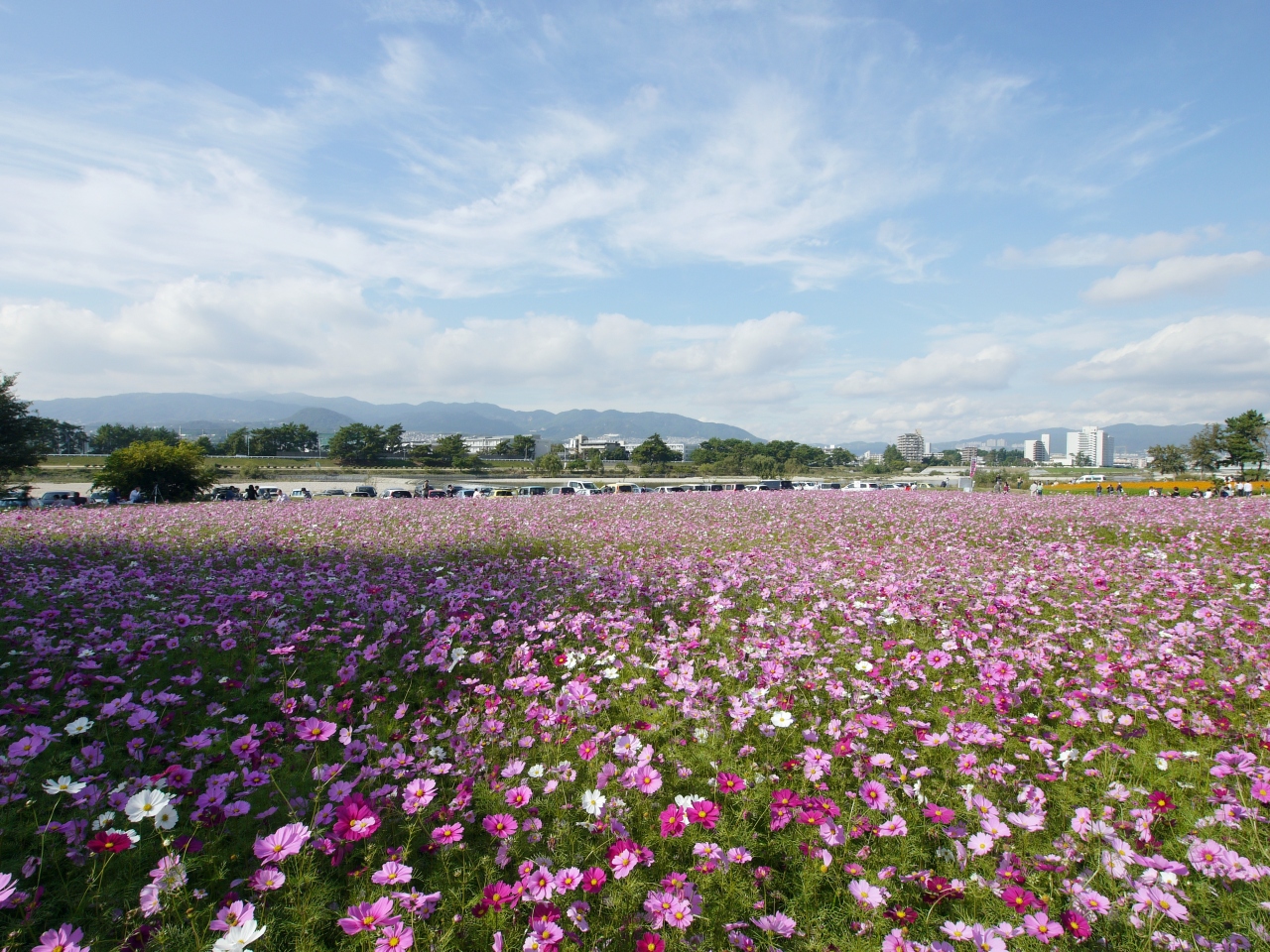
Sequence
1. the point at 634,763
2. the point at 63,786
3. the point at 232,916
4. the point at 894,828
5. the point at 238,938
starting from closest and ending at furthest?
the point at 238,938, the point at 232,916, the point at 63,786, the point at 894,828, the point at 634,763

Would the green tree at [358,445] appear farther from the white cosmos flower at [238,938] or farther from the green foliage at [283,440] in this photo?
the white cosmos flower at [238,938]

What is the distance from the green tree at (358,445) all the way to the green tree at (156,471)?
60.3m

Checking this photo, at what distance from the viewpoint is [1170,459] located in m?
61.7

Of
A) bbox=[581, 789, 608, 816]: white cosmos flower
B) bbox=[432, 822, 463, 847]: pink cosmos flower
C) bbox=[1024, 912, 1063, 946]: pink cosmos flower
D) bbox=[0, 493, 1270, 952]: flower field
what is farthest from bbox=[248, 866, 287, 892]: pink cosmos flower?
bbox=[1024, 912, 1063, 946]: pink cosmos flower

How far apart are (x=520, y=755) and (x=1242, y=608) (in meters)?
7.22

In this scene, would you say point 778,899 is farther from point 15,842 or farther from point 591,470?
point 591,470

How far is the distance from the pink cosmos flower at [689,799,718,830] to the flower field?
19 millimetres

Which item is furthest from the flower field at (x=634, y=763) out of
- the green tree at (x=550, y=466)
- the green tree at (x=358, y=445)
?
the green tree at (x=358, y=445)

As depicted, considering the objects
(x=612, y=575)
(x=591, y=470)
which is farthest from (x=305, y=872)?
(x=591, y=470)

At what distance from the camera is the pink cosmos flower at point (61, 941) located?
169 cm

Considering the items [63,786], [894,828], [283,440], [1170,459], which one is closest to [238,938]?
[63,786]

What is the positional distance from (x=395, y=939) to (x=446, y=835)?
20.1 inches

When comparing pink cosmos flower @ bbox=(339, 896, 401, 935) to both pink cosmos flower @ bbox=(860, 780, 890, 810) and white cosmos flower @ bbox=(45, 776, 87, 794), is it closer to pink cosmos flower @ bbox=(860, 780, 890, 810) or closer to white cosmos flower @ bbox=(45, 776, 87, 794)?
white cosmos flower @ bbox=(45, 776, 87, 794)

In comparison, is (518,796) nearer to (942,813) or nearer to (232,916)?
(232,916)
